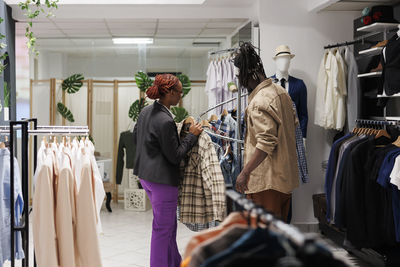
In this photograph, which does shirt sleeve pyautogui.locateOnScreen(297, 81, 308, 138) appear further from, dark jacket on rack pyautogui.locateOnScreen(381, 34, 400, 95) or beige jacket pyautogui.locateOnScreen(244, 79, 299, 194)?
beige jacket pyautogui.locateOnScreen(244, 79, 299, 194)

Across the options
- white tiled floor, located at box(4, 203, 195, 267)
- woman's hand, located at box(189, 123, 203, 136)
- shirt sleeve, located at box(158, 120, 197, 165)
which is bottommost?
white tiled floor, located at box(4, 203, 195, 267)

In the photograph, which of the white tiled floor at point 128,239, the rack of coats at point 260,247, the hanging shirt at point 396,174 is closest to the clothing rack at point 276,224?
the rack of coats at point 260,247

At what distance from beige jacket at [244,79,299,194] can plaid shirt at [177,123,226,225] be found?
1.02 ft

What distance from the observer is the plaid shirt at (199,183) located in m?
3.36

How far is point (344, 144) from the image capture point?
4.19 m

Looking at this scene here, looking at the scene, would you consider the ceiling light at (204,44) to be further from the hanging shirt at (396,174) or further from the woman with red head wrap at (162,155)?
the hanging shirt at (396,174)

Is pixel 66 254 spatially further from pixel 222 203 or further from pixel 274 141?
pixel 274 141

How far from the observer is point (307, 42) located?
17.7 feet

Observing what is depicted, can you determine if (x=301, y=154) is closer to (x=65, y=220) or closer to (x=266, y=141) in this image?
(x=266, y=141)

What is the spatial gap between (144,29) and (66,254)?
474cm

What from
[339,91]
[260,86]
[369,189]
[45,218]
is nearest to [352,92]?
[339,91]

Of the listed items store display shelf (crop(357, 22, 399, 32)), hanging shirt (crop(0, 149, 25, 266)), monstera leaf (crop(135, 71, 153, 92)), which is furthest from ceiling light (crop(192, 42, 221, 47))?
hanging shirt (crop(0, 149, 25, 266))

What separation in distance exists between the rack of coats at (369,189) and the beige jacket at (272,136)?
0.91m

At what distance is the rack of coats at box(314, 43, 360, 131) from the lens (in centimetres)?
498
